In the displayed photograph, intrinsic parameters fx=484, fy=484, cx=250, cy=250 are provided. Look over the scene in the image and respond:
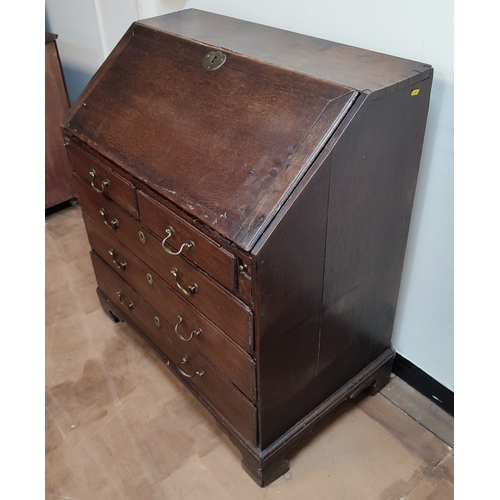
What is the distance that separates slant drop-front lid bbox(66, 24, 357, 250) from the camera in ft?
3.08

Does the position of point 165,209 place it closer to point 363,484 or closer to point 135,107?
point 135,107

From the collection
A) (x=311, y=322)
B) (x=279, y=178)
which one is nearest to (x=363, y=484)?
(x=311, y=322)

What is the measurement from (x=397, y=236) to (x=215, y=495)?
868 millimetres

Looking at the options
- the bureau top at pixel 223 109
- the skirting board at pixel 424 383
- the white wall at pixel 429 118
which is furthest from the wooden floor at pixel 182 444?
the bureau top at pixel 223 109

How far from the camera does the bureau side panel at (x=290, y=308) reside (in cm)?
93

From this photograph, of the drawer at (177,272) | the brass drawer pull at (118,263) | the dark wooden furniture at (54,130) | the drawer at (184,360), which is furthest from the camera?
the dark wooden furniture at (54,130)

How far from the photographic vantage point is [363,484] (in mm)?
1354

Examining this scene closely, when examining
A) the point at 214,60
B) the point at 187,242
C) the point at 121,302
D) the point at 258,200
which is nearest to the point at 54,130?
the point at 121,302

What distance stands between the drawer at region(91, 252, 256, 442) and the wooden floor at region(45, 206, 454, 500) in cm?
16

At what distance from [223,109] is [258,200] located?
0.95 feet

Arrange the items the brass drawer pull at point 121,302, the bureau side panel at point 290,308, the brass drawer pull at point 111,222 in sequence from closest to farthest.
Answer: the bureau side panel at point 290,308, the brass drawer pull at point 111,222, the brass drawer pull at point 121,302

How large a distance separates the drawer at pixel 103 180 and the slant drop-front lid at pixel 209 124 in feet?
0.18

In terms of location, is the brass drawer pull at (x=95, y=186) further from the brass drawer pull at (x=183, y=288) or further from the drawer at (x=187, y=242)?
the brass drawer pull at (x=183, y=288)

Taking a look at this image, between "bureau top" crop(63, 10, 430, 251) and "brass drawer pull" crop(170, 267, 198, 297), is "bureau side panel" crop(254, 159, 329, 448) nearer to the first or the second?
"bureau top" crop(63, 10, 430, 251)
